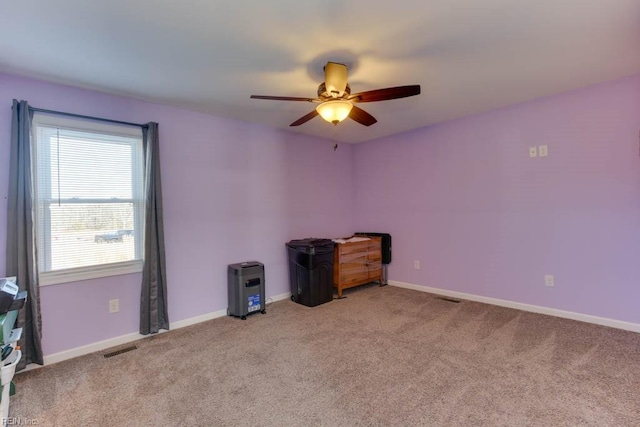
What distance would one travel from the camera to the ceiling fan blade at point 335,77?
7.12ft

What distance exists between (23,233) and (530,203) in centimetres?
477

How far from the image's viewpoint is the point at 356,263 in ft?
14.3

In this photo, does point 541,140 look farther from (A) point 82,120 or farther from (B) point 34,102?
(B) point 34,102

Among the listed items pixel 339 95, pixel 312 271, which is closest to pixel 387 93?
pixel 339 95

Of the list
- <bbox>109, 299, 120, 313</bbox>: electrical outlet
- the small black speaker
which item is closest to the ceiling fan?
<bbox>109, 299, 120, 313</bbox>: electrical outlet

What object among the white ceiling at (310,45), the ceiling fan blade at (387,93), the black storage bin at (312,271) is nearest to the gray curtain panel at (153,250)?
the white ceiling at (310,45)

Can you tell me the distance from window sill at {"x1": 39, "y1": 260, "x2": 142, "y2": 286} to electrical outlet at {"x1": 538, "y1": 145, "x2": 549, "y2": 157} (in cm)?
434

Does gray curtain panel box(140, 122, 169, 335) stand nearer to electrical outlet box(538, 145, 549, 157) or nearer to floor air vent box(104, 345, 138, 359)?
floor air vent box(104, 345, 138, 359)

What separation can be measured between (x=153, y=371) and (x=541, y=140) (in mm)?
4302

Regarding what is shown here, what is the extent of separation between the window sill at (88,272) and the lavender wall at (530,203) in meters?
3.48

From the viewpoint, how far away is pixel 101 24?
1848 mm

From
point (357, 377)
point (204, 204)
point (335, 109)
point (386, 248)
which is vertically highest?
point (335, 109)

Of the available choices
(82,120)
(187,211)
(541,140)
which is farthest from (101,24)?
(541,140)

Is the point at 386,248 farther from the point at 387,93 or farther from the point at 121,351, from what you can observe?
the point at 121,351
